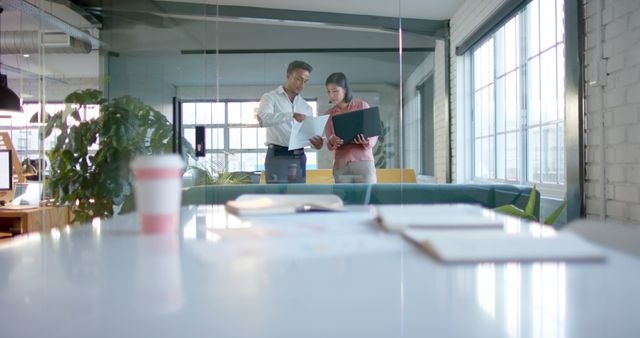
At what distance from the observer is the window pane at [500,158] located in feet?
8.83

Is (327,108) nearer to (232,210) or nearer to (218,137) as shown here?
(218,137)

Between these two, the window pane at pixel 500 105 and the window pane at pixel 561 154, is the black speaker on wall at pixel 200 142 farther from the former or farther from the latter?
the window pane at pixel 500 105

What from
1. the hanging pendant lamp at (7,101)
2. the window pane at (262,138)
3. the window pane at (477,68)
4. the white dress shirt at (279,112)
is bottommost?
the window pane at (262,138)

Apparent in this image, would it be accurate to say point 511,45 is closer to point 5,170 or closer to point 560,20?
point 560,20

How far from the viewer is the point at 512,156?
8.33 ft

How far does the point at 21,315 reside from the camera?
22cm

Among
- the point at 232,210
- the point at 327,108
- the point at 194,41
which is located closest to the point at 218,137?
the point at 327,108

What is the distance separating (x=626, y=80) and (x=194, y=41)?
1474mm

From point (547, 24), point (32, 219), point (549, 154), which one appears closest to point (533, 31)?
point (547, 24)

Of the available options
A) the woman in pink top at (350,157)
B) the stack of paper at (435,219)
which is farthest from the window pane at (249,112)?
the stack of paper at (435,219)

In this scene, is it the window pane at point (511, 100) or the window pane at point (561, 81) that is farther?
the window pane at point (511, 100)

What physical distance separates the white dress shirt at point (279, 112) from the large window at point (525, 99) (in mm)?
1125

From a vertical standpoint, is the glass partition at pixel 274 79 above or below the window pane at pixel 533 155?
above

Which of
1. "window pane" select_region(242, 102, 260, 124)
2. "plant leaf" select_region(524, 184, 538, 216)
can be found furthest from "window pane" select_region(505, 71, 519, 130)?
"window pane" select_region(242, 102, 260, 124)
